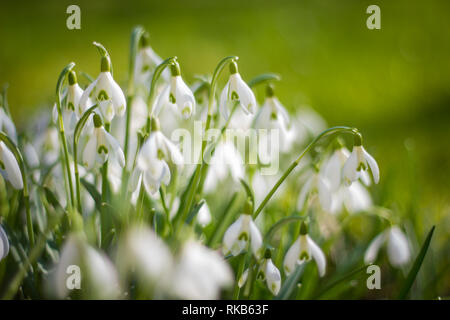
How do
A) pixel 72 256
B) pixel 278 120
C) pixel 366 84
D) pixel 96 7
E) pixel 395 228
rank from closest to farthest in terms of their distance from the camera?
pixel 72 256 < pixel 278 120 < pixel 395 228 < pixel 96 7 < pixel 366 84

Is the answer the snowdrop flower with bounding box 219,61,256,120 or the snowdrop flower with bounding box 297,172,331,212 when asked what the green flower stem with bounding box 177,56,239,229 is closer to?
the snowdrop flower with bounding box 219,61,256,120

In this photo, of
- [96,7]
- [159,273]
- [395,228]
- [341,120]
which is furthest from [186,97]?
[96,7]

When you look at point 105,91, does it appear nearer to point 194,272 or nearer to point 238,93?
point 238,93

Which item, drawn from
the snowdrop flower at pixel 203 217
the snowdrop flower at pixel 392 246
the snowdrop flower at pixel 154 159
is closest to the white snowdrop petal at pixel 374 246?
the snowdrop flower at pixel 392 246

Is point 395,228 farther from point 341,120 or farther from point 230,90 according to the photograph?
point 341,120

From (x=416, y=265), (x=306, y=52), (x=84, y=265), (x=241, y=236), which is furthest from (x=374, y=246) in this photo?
(x=306, y=52)

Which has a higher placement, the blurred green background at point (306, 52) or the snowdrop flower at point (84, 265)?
the blurred green background at point (306, 52)

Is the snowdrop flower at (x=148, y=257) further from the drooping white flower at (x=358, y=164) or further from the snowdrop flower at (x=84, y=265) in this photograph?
the drooping white flower at (x=358, y=164)

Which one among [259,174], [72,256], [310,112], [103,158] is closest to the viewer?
[72,256]
